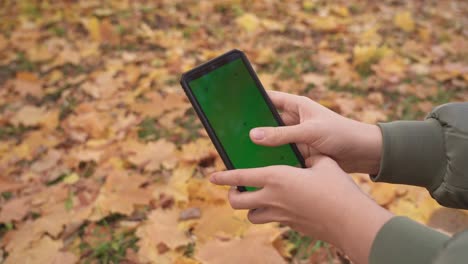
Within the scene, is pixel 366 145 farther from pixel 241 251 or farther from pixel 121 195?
pixel 121 195

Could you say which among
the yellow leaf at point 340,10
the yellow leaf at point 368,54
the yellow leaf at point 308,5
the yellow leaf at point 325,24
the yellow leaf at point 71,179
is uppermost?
the yellow leaf at point 308,5

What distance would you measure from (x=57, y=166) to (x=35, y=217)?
354 mm

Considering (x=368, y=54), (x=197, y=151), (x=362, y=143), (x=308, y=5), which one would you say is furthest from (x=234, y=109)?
(x=308, y=5)

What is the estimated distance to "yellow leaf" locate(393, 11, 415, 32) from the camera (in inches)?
134

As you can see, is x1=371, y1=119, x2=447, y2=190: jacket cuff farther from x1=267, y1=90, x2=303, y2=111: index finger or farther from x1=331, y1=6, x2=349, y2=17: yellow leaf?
x1=331, y1=6, x2=349, y2=17: yellow leaf

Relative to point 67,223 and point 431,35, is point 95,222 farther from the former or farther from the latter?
point 431,35

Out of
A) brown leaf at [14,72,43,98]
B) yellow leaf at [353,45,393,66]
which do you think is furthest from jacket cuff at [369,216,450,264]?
brown leaf at [14,72,43,98]

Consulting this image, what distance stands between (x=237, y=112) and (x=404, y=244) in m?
0.62

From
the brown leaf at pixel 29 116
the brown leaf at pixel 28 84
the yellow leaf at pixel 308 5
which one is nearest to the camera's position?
the brown leaf at pixel 29 116

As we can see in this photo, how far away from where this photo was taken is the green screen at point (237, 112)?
124 centimetres

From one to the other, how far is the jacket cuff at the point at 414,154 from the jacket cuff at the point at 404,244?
34 cm

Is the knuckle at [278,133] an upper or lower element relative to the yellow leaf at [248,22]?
lower

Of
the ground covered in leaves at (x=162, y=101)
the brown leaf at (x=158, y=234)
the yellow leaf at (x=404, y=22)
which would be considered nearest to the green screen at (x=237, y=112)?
the ground covered in leaves at (x=162, y=101)

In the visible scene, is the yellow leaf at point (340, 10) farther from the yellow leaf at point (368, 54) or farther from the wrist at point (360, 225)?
the wrist at point (360, 225)
